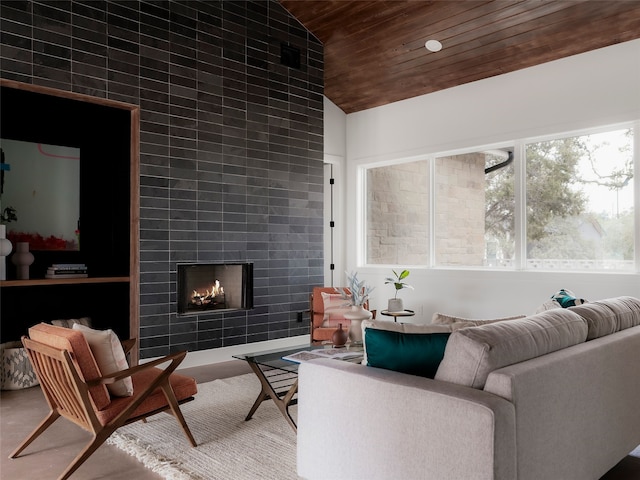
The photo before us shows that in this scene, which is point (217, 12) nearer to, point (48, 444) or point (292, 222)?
point (292, 222)

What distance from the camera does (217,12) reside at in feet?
17.1

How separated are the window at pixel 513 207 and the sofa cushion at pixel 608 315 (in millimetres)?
2054

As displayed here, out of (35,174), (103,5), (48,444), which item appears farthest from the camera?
(35,174)

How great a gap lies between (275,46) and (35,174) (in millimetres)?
2680

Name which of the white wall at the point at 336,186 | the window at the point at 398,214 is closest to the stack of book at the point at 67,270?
the white wall at the point at 336,186

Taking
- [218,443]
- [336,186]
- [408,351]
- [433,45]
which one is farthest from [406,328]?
[336,186]

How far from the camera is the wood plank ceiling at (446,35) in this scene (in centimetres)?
461

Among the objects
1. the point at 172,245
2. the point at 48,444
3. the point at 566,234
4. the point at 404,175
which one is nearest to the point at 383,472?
the point at 48,444

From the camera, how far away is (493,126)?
571cm

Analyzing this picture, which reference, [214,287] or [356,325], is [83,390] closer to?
[356,325]

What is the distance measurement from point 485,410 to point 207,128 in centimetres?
408

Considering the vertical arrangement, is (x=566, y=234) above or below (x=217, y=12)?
below

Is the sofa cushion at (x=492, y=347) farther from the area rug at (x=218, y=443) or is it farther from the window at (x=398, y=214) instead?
the window at (x=398, y=214)

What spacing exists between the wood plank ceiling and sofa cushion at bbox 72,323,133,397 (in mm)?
3933
